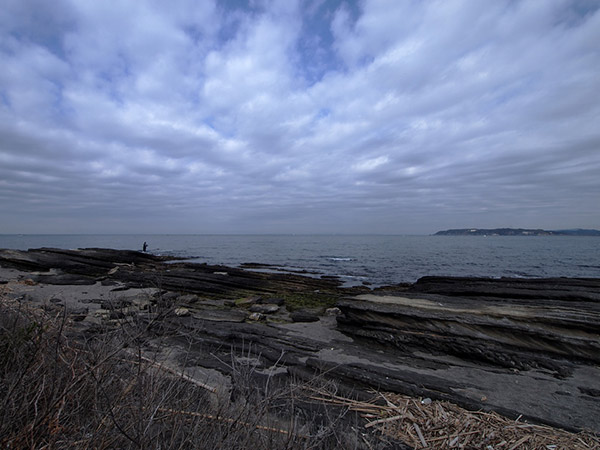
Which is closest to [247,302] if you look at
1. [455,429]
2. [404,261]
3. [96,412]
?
[455,429]

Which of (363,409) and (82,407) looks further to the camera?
(363,409)

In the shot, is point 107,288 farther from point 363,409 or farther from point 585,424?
point 585,424

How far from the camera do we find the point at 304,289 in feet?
68.3

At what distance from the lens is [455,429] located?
13.1 feet

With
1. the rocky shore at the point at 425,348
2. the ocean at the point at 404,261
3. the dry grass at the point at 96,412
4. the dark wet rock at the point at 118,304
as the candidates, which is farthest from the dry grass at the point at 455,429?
the ocean at the point at 404,261

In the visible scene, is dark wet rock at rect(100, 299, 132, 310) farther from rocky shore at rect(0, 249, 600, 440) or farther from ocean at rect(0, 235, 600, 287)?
ocean at rect(0, 235, 600, 287)

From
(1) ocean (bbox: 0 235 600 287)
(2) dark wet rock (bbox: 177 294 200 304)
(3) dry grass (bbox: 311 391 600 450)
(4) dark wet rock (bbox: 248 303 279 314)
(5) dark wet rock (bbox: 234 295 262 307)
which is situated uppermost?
(3) dry grass (bbox: 311 391 600 450)

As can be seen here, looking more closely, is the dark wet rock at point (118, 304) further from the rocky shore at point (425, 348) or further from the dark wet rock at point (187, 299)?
the dark wet rock at point (187, 299)

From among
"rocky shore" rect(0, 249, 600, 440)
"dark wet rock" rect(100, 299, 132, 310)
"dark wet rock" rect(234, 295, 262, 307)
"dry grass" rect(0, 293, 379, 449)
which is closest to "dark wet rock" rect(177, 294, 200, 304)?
"dark wet rock" rect(234, 295, 262, 307)

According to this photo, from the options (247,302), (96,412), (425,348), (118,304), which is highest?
(96,412)

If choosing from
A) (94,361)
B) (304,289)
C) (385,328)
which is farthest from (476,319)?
(304,289)

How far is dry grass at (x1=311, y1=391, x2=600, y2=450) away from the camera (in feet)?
12.3

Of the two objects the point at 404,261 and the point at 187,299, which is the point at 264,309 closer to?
the point at 187,299

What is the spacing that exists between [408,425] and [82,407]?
156 inches
